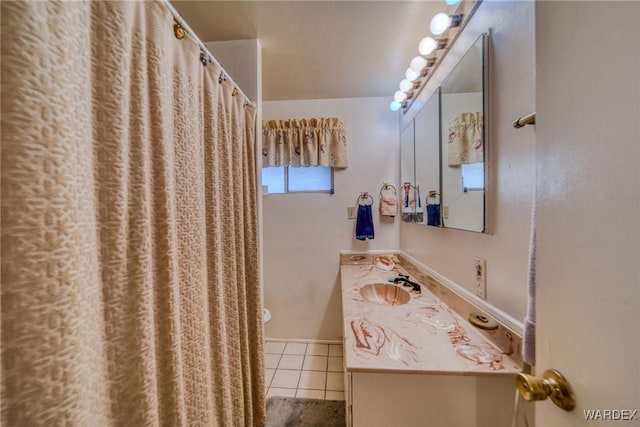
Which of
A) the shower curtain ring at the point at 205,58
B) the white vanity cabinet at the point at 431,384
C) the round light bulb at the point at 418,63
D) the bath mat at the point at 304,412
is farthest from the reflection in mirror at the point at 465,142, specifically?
the bath mat at the point at 304,412

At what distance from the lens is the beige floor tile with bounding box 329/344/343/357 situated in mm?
2057

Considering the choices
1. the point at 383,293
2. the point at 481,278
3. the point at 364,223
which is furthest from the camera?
the point at 364,223

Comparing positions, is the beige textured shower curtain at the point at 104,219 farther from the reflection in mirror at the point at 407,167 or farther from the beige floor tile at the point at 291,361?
the reflection in mirror at the point at 407,167

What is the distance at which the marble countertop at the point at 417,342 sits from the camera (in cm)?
76

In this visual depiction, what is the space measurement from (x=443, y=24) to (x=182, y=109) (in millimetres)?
1276

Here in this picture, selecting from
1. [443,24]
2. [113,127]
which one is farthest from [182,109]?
[443,24]

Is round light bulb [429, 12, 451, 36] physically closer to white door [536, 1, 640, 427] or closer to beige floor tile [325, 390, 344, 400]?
white door [536, 1, 640, 427]

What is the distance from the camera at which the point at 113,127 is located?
50cm

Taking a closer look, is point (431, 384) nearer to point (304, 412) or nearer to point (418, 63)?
point (304, 412)

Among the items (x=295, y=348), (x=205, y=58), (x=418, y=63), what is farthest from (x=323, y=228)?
(x=205, y=58)

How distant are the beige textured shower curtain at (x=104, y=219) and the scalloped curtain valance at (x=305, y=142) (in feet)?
4.20

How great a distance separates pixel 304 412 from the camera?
1.45 meters

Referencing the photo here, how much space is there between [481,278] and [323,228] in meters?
1.40

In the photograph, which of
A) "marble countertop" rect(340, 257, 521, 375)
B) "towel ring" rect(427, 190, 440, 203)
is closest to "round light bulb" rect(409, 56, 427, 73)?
"towel ring" rect(427, 190, 440, 203)
